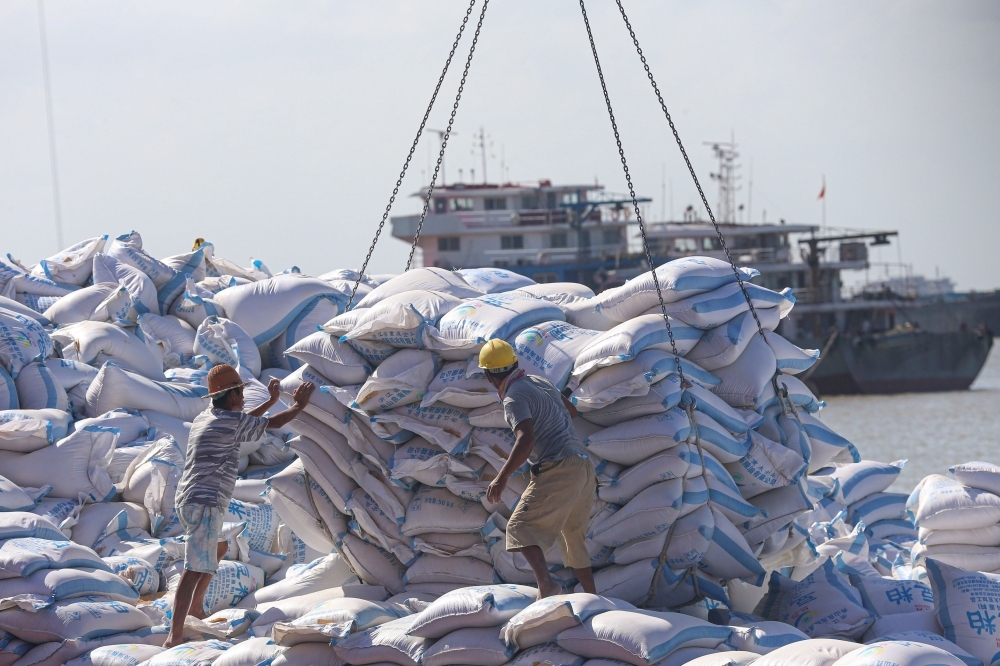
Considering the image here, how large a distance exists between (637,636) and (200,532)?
1.65 metres

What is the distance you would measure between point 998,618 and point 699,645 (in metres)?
1.23

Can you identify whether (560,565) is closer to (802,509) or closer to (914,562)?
(802,509)

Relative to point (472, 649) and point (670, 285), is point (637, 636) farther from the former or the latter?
point (670, 285)

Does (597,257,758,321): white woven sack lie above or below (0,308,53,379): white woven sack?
above

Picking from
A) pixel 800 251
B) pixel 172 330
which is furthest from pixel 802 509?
pixel 800 251

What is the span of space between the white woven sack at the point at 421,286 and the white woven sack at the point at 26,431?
1.69 m

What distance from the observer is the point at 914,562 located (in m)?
5.37

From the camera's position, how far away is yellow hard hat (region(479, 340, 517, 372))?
362 centimetres

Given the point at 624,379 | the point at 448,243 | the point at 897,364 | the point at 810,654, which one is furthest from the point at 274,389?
the point at 897,364

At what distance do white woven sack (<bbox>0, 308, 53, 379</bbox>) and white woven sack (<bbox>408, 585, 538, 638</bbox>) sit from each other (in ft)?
10.7

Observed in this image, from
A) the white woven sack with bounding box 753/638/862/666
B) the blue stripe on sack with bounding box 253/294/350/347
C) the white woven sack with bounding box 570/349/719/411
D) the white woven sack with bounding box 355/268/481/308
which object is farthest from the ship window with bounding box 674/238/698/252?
the white woven sack with bounding box 753/638/862/666

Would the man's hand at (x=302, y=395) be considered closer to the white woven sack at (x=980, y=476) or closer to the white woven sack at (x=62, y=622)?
the white woven sack at (x=62, y=622)

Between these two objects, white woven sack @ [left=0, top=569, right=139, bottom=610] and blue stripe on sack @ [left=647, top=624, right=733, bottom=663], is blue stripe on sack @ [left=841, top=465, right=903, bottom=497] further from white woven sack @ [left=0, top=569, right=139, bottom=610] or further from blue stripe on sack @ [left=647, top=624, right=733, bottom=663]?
white woven sack @ [left=0, top=569, right=139, bottom=610]

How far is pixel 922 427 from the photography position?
2306 centimetres
